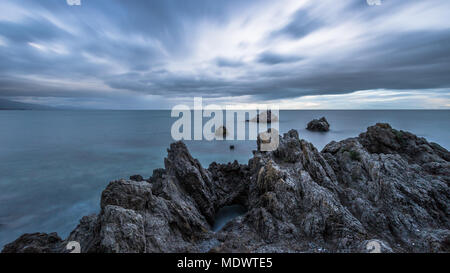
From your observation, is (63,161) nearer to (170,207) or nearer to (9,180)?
(9,180)

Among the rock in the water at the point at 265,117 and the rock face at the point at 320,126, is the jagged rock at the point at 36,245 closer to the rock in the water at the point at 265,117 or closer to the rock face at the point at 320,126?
the rock face at the point at 320,126

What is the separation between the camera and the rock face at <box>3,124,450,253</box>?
7.93 metres

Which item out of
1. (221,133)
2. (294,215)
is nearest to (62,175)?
(294,215)

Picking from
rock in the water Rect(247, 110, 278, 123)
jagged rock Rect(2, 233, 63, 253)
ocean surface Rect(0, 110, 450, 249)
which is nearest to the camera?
jagged rock Rect(2, 233, 63, 253)

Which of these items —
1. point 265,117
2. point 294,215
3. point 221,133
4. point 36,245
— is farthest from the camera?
point 265,117

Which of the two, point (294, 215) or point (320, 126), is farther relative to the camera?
point (320, 126)

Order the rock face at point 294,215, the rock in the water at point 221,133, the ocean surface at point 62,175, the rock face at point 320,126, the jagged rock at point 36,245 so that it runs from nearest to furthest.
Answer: the rock face at point 294,215 < the jagged rock at point 36,245 < the ocean surface at point 62,175 < the rock in the water at point 221,133 < the rock face at point 320,126

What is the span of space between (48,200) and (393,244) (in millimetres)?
25164

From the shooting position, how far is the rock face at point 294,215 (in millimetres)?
7930

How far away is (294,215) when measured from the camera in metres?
10.2

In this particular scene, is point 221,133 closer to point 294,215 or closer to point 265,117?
point 294,215

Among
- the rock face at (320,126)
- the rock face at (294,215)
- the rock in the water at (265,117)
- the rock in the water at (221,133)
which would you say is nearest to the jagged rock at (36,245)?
the rock face at (294,215)

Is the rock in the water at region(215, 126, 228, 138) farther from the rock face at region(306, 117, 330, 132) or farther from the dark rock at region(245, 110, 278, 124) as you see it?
the dark rock at region(245, 110, 278, 124)

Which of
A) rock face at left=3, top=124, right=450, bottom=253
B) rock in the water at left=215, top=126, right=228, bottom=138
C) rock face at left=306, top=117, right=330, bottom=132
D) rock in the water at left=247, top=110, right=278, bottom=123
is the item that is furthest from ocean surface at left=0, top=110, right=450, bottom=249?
rock in the water at left=247, top=110, right=278, bottom=123
